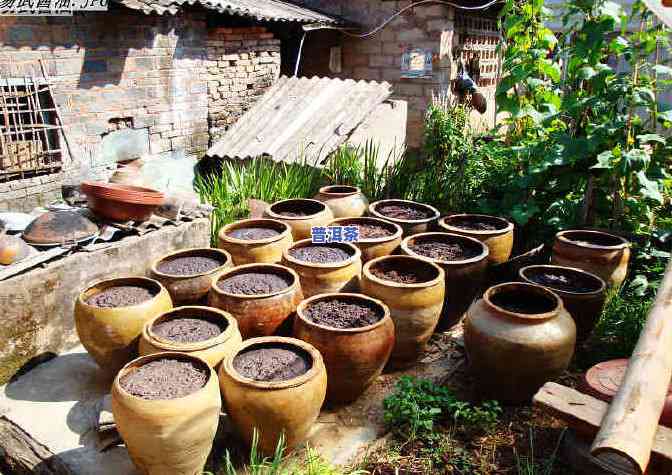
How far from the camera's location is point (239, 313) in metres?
3.57

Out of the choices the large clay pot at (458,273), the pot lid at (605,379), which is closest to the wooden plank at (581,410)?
the pot lid at (605,379)

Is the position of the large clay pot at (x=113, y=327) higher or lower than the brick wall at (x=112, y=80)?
lower

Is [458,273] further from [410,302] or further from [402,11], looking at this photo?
[402,11]

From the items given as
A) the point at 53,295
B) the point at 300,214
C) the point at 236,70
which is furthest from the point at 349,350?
the point at 236,70

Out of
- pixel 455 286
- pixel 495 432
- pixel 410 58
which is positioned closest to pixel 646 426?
pixel 495 432

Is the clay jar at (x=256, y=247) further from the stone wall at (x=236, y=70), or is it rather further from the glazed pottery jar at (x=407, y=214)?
the stone wall at (x=236, y=70)

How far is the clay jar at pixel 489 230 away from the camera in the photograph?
4680mm

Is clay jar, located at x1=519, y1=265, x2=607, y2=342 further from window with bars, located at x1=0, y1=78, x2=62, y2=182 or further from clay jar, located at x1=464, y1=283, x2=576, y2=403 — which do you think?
window with bars, located at x1=0, y1=78, x2=62, y2=182

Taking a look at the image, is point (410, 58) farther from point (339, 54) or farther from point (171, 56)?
point (171, 56)

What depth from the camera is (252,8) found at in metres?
6.83

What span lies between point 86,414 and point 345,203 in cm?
274

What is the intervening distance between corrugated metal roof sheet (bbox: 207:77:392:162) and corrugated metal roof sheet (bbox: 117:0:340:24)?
876mm

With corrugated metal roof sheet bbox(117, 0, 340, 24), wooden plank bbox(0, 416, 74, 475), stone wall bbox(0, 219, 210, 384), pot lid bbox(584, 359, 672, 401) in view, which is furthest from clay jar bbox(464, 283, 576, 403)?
corrugated metal roof sheet bbox(117, 0, 340, 24)

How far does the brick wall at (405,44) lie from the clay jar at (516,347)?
202 inches
